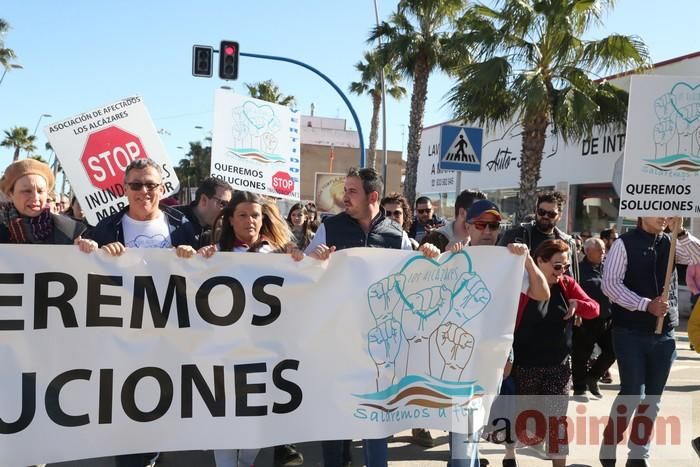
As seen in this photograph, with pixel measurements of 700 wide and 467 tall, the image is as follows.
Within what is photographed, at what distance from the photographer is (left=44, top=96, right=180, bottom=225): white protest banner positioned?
5281 mm

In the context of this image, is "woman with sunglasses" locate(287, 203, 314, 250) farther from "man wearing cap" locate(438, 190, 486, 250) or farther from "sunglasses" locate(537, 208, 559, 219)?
"sunglasses" locate(537, 208, 559, 219)

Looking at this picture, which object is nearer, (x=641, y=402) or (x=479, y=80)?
(x=641, y=402)

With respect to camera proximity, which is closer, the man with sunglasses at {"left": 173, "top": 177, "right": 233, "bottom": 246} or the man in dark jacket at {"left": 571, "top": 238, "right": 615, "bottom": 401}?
the man with sunglasses at {"left": 173, "top": 177, "right": 233, "bottom": 246}

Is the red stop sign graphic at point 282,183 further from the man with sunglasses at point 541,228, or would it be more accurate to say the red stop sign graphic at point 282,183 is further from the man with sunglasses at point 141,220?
the man with sunglasses at point 141,220

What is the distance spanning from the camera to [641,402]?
4.45 metres

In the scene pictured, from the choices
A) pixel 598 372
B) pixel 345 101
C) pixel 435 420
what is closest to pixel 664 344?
pixel 435 420

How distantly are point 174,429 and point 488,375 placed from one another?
170cm

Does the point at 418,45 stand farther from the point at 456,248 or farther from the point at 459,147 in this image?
the point at 456,248

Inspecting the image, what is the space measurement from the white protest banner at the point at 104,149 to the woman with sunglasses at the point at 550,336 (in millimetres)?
2800

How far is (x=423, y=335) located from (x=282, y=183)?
3.69 m

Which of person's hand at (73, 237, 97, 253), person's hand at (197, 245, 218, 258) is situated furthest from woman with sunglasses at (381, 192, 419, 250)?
person's hand at (73, 237, 97, 253)

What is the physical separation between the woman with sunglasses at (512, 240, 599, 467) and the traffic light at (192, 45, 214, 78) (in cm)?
1138

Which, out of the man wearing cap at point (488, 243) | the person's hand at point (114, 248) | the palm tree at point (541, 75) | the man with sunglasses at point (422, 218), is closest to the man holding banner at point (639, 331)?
the man wearing cap at point (488, 243)

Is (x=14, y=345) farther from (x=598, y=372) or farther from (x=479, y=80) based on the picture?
(x=479, y=80)
